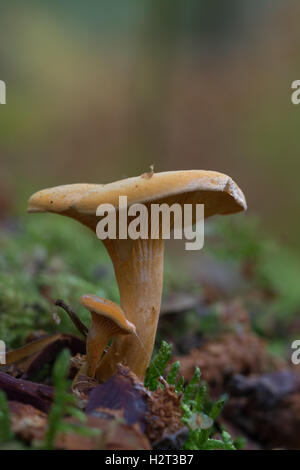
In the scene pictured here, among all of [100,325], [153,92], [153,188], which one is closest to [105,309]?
[100,325]

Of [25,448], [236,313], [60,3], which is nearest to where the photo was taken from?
[25,448]

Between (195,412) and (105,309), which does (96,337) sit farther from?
(195,412)

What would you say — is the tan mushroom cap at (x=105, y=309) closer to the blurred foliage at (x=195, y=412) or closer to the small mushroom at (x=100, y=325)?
the small mushroom at (x=100, y=325)

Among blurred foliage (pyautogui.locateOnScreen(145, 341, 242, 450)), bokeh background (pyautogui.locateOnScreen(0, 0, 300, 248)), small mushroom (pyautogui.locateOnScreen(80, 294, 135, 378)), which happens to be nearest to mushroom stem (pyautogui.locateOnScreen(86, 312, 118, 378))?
small mushroom (pyautogui.locateOnScreen(80, 294, 135, 378))

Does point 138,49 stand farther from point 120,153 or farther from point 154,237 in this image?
point 154,237

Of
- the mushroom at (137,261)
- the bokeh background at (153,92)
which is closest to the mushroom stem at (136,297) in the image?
the mushroom at (137,261)

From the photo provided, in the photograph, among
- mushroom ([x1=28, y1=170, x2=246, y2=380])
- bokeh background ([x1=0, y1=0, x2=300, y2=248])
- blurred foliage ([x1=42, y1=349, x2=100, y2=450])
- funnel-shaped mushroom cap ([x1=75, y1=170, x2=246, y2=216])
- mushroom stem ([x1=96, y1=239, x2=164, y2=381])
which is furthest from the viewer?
bokeh background ([x1=0, y1=0, x2=300, y2=248])

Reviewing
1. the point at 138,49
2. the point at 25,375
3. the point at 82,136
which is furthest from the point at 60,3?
the point at 25,375

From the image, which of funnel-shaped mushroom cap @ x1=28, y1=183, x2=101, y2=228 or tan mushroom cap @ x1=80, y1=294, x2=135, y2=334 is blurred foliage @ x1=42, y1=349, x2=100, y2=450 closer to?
tan mushroom cap @ x1=80, y1=294, x2=135, y2=334
